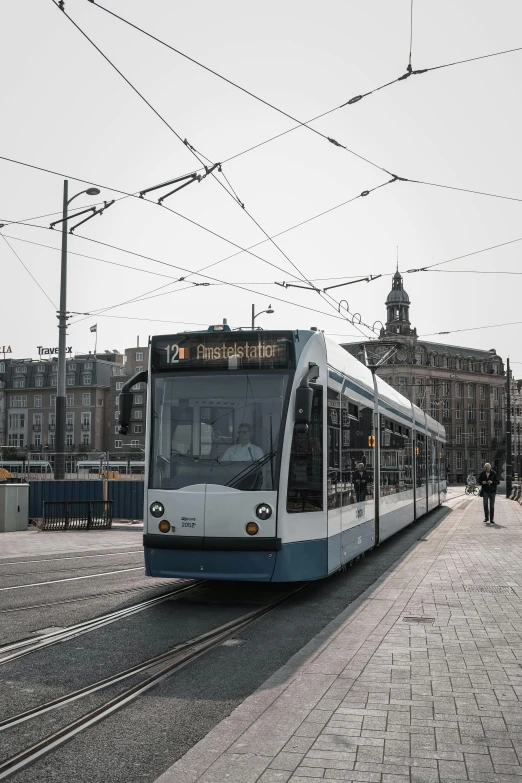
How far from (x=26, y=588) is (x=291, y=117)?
936 cm

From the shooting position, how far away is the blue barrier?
87.7 feet

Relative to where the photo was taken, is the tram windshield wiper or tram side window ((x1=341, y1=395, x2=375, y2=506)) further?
tram side window ((x1=341, y1=395, x2=375, y2=506))

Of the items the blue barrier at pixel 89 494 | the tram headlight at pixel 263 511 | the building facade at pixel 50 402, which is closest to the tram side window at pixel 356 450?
the tram headlight at pixel 263 511

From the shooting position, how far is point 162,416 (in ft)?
34.3

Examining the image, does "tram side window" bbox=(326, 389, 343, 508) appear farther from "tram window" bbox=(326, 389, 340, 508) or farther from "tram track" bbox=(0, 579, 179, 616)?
"tram track" bbox=(0, 579, 179, 616)

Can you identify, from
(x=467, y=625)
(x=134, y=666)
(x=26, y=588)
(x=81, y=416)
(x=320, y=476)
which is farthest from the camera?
(x=81, y=416)

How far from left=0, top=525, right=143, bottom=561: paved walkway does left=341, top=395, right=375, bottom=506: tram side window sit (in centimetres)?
660

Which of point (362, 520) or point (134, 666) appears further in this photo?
point (362, 520)

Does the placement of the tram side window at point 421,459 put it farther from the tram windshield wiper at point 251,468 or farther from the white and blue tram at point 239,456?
the tram windshield wiper at point 251,468

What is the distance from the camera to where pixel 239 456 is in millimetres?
10086

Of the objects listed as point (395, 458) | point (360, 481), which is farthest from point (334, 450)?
point (395, 458)

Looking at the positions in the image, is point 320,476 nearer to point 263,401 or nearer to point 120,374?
point 263,401

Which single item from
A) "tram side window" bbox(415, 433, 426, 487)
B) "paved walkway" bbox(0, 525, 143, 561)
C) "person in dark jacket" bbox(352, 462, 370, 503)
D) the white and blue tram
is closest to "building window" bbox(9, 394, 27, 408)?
"paved walkway" bbox(0, 525, 143, 561)

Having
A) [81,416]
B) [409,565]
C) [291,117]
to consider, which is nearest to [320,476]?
[409,565]
